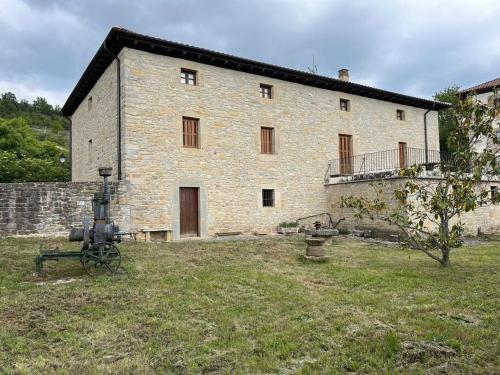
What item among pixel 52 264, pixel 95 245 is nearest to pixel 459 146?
pixel 95 245

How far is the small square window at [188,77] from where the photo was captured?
13.4m

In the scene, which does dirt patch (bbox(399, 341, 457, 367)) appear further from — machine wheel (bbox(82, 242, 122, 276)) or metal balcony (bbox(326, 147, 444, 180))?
metal balcony (bbox(326, 147, 444, 180))

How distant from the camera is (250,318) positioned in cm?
465

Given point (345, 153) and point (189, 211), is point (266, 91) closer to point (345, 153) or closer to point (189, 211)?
point (345, 153)

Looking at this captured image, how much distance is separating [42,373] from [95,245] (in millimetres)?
3668

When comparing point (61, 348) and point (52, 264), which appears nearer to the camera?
point (61, 348)

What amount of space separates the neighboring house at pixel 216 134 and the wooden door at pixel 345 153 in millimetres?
48

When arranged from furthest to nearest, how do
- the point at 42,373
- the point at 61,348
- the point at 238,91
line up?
the point at 238,91 < the point at 61,348 < the point at 42,373

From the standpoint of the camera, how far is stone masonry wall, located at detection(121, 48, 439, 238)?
12.3 m

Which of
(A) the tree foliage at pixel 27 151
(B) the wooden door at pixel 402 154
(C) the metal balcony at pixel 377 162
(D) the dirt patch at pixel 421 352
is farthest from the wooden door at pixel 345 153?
(A) the tree foliage at pixel 27 151

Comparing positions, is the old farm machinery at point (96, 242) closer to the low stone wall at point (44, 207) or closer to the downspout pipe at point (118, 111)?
the low stone wall at point (44, 207)

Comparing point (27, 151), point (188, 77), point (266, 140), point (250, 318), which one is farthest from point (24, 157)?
point (250, 318)

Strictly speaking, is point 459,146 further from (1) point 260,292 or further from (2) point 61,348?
(2) point 61,348

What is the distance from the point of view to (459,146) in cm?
735
